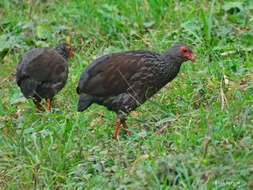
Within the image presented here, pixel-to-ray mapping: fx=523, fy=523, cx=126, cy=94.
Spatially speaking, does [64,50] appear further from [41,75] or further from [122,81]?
[122,81]

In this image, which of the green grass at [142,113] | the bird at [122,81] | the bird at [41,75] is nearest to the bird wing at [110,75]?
the bird at [122,81]

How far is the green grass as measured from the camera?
3.79m

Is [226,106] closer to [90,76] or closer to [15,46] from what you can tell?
[90,76]

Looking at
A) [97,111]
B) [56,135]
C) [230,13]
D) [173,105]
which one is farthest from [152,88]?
[230,13]

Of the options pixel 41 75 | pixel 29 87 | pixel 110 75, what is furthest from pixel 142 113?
pixel 29 87

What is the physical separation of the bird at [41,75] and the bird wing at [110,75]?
97 centimetres

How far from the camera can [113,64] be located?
5441mm

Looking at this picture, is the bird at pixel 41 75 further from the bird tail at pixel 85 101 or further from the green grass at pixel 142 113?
the bird tail at pixel 85 101

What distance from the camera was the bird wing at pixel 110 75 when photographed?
5395mm

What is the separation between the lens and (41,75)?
629cm

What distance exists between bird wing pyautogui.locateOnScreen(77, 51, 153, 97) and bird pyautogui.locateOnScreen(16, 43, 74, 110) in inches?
38.1

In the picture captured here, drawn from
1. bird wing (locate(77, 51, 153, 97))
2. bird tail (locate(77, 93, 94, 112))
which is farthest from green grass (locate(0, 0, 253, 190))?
bird wing (locate(77, 51, 153, 97))

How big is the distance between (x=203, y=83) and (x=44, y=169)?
2188 millimetres

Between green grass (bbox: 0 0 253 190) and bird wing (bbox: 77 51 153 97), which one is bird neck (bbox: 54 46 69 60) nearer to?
green grass (bbox: 0 0 253 190)
